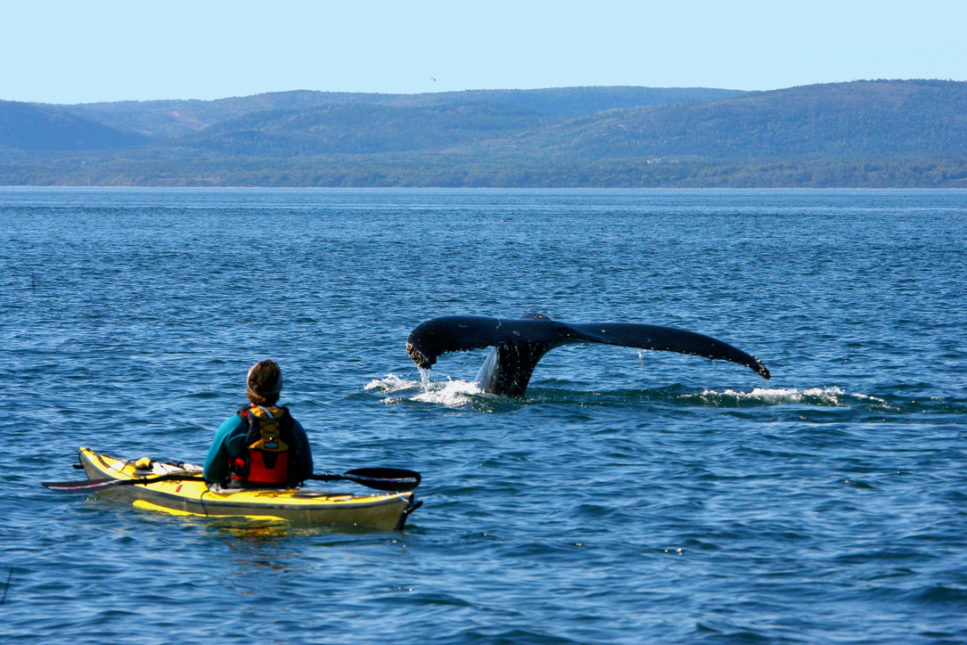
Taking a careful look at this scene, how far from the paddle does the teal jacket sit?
0.39 meters

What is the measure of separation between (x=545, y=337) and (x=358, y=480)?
397cm

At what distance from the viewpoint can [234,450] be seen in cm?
1270

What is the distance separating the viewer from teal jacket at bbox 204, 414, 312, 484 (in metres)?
12.6

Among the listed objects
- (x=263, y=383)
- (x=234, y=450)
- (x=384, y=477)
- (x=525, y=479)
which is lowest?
(x=525, y=479)

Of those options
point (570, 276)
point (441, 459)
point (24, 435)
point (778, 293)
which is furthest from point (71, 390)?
point (570, 276)

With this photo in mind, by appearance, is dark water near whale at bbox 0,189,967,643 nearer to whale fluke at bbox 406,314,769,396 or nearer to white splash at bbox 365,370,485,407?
white splash at bbox 365,370,485,407

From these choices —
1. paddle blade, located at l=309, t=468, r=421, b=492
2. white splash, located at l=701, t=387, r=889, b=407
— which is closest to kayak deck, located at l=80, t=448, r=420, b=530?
paddle blade, located at l=309, t=468, r=421, b=492

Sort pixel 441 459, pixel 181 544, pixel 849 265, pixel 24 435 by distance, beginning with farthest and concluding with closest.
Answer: pixel 849 265 < pixel 24 435 < pixel 441 459 < pixel 181 544

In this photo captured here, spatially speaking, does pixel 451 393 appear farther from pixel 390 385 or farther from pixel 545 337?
pixel 545 337

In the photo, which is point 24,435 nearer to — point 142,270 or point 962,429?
point 962,429

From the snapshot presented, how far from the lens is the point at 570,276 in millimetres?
53938

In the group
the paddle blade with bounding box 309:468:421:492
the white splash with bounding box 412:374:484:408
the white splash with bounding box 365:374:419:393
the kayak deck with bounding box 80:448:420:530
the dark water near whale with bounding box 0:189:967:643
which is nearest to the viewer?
the dark water near whale with bounding box 0:189:967:643

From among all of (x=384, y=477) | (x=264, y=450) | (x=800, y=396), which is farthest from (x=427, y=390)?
(x=264, y=450)

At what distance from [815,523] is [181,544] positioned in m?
6.30
